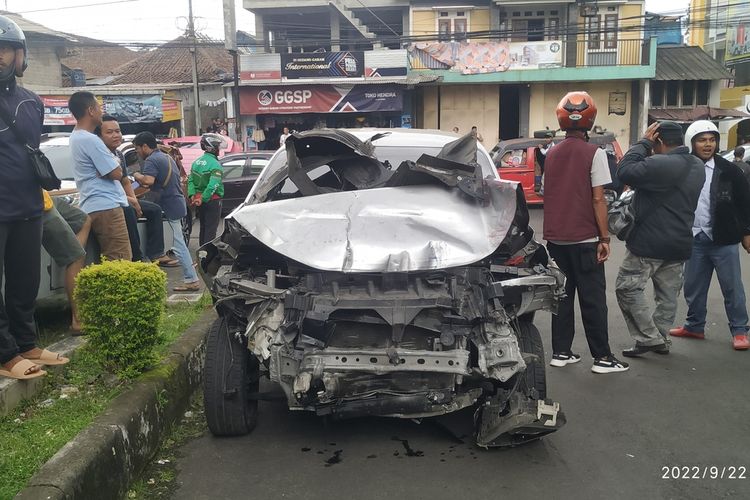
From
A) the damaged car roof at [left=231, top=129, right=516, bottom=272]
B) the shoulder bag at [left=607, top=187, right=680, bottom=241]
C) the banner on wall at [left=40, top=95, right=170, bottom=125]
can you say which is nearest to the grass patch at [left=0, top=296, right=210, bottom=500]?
the damaged car roof at [left=231, top=129, right=516, bottom=272]

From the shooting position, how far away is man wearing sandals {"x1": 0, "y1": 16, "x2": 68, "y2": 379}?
3879mm

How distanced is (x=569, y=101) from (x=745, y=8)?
141 feet

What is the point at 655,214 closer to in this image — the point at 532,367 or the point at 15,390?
the point at 532,367

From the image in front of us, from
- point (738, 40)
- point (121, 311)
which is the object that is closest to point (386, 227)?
point (121, 311)

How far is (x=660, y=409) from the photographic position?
4520mm

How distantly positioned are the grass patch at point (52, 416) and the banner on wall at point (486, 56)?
24.8 meters

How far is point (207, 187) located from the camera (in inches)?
330

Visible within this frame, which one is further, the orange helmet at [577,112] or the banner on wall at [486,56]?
the banner on wall at [486,56]

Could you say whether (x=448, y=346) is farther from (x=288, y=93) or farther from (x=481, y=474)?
(x=288, y=93)

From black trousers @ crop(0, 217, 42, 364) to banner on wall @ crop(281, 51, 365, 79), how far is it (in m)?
23.5

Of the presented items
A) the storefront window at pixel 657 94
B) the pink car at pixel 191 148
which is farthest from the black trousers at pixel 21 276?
the storefront window at pixel 657 94

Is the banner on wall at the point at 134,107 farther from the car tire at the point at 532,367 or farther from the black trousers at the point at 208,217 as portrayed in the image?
the car tire at the point at 532,367

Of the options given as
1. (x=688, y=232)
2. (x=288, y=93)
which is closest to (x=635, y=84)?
(x=288, y=93)
